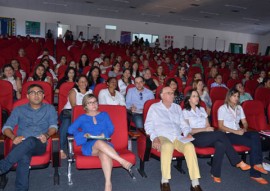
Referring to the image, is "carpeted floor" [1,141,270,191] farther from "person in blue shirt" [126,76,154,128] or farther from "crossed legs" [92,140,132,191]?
"person in blue shirt" [126,76,154,128]

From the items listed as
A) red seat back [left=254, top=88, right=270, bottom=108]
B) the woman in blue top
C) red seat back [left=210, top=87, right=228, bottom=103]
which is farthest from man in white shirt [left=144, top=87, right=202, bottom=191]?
red seat back [left=254, top=88, right=270, bottom=108]

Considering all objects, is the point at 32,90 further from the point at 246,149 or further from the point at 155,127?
the point at 246,149

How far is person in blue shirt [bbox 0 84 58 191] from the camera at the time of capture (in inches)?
106

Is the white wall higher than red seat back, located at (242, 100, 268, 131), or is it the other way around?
the white wall

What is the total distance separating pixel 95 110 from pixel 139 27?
20.9 metres

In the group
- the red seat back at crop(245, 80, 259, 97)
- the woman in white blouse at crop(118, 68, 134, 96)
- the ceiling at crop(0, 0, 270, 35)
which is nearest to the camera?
the woman in white blouse at crop(118, 68, 134, 96)

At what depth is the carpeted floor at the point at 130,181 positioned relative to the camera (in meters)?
3.13

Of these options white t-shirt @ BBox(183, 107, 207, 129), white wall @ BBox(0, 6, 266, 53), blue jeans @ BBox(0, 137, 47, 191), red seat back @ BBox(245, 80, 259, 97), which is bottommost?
blue jeans @ BBox(0, 137, 47, 191)

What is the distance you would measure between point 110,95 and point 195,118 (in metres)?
1.36

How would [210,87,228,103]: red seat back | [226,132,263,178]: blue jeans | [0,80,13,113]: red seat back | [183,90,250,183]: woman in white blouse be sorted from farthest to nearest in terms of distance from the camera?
[210,87,228,103]: red seat back
[0,80,13,113]: red seat back
[226,132,263,178]: blue jeans
[183,90,250,183]: woman in white blouse

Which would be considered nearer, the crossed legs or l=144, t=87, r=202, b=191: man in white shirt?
the crossed legs

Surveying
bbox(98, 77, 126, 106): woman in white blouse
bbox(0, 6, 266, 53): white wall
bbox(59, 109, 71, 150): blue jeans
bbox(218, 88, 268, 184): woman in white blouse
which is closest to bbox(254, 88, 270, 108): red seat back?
bbox(218, 88, 268, 184): woman in white blouse

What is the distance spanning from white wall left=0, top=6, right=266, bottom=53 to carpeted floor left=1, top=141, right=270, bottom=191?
18528 millimetres

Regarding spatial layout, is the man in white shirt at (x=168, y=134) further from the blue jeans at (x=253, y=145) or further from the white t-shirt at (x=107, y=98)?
the white t-shirt at (x=107, y=98)
